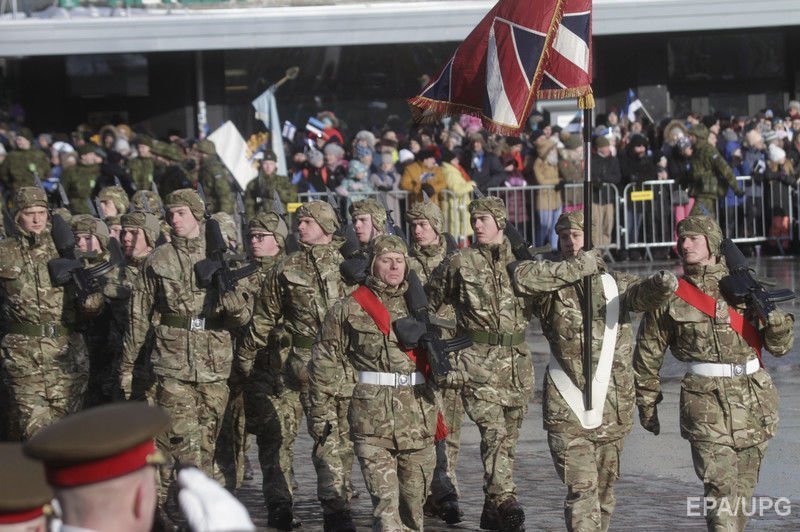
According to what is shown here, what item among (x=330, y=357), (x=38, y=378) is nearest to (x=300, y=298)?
(x=330, y=357)

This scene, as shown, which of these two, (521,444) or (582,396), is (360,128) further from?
(582,396)

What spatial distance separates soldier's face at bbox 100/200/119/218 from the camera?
14.8 m

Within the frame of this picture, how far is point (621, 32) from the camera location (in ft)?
90.5

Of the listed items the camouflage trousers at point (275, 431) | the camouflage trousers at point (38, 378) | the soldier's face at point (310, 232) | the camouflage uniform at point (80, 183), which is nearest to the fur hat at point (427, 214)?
the soldier's face at point (310, 232)

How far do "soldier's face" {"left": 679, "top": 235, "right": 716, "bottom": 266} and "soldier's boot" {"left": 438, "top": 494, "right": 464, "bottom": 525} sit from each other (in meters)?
2.54

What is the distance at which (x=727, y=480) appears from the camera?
8930 millimetres

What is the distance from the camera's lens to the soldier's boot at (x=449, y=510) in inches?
422

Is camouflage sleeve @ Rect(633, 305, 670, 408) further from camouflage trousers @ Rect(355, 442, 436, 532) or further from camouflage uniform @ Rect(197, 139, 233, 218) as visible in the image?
camouflage uniform @ Rect(197, 139, 233, 218)

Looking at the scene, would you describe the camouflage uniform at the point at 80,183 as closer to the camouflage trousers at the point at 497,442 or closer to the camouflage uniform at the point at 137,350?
the camouflage uniform at the point at 137,350

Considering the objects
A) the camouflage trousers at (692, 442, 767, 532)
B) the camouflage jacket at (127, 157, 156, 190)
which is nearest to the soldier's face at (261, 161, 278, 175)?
the camouflage jacket at (127, 157, 156, 190)

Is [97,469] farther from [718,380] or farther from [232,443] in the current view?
[232,443]

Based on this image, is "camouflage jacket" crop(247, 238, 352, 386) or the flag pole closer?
the flag pole

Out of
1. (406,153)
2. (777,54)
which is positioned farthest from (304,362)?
(777,54)

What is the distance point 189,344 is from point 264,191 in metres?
11.0
